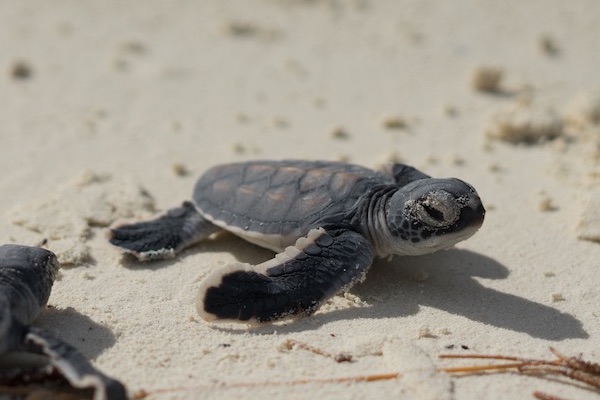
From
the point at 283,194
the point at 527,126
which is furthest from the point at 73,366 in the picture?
the point at 527,126

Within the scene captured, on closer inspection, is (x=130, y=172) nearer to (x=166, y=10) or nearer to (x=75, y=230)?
(x=75, y=230)

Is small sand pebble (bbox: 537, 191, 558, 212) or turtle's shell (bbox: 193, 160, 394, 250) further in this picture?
small sand pebble (bbox: 537, 191, 558, 212)

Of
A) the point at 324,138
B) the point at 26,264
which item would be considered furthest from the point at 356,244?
the point at 324,138

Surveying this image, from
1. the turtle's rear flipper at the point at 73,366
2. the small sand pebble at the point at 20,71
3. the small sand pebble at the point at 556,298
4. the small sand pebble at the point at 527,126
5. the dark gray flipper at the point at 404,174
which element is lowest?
the small sand pebble at the point at 20,71

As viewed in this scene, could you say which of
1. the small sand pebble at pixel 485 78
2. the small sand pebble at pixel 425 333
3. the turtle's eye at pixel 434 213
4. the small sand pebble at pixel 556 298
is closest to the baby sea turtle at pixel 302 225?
the turtle's eye at pixel 434 213

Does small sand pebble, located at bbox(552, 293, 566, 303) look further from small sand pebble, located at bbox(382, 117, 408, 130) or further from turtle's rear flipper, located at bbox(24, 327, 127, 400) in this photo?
small sand pebble, located at bbox(382, 117, 408, 130)

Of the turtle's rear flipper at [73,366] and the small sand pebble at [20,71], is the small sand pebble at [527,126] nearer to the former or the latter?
the turtle's rear flipper at [73,366]

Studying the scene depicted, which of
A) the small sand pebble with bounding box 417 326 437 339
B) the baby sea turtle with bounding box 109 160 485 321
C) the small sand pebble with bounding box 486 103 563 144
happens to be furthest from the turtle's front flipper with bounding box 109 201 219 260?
the small sand pebble with bounding box 486 103 563 144
